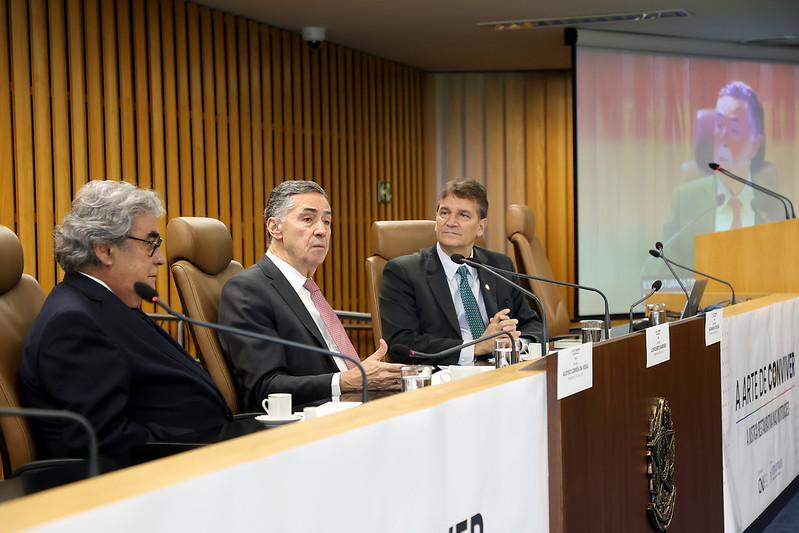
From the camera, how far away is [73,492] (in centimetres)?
85

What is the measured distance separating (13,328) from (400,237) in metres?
2.02

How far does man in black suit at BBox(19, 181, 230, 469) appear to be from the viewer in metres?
1.83

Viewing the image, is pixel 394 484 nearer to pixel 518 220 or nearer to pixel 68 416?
pixel 68 416

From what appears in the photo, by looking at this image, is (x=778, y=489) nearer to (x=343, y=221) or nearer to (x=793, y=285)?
(x=793, y=285)

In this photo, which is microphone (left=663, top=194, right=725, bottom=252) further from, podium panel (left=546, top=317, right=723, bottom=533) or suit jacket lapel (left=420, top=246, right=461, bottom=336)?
podium panel (left=546, top=317, right=723, bottom=533)

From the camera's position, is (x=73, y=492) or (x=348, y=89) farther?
(x=348, y=89)

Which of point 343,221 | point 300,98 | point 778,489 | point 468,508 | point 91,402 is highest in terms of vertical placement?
point 300,98

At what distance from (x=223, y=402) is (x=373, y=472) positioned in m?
1.19

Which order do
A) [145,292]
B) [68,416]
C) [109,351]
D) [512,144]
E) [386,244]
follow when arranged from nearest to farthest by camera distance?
[68,416]
[145,292]
[109,351]
[386,244]
[512,144]

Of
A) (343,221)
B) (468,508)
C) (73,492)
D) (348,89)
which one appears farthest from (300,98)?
(73,492)

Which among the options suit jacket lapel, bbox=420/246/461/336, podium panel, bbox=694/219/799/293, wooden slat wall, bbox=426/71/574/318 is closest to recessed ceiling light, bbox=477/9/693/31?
wooden slat wall, bbox=426/71/574/318

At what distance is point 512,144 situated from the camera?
820cm

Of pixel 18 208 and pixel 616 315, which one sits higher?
pixel 18 208

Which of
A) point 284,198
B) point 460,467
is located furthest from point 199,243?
point 460,467
